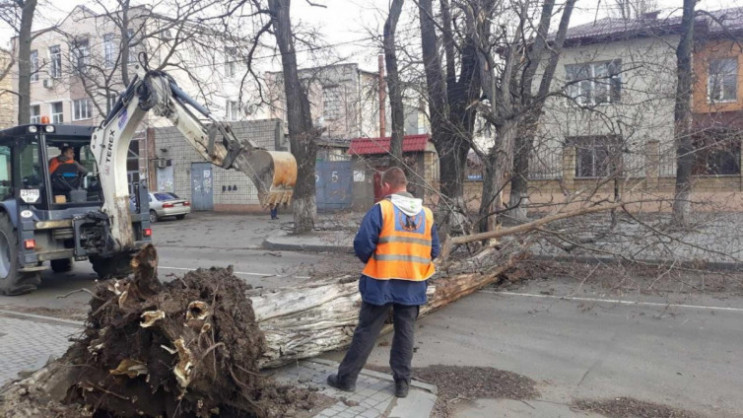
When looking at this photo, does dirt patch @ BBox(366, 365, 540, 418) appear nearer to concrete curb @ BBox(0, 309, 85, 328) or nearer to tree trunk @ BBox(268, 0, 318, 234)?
concrete curb @ BBox(0, 309, 85, 328)

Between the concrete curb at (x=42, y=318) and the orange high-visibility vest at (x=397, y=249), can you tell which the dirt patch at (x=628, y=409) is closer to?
the orange high-visibility vest at (x=397, y=249)

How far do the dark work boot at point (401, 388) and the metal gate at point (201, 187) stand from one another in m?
27.4

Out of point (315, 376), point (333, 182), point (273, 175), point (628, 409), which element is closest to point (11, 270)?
point (273, 175)

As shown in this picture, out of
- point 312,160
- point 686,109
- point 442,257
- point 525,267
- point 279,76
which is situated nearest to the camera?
point 442,257

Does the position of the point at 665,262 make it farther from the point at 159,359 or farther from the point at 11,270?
the point at 11,270

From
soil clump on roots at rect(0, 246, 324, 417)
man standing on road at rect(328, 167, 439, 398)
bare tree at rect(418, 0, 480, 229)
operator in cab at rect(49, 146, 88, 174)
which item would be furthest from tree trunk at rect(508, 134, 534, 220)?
operator in cab at rect(49, 146, 88, 174)

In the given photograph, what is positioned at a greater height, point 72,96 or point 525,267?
point 72,96

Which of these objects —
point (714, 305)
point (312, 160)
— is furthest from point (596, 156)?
point (312, 160)

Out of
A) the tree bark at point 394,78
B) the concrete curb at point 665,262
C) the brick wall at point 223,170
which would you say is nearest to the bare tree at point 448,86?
the tree bark at point 394,78

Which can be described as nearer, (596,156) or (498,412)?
(498,412)

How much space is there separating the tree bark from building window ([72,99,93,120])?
30504 mm

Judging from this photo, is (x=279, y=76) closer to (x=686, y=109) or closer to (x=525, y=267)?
(x=686, y=109)

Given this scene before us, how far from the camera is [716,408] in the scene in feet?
15.4

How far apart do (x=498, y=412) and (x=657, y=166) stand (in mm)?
6549
